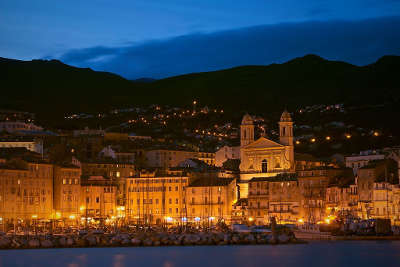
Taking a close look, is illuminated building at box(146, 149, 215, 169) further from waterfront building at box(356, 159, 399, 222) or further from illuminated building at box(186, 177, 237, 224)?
waterfront building at box(356, 159, 399, 222)

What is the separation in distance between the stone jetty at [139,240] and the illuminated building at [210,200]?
20900 millimetres

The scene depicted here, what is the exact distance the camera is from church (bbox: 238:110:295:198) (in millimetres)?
108938

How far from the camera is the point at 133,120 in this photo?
574 feet

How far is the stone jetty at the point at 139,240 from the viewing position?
77.6 meters

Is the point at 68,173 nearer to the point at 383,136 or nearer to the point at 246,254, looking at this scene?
the point at 246,254

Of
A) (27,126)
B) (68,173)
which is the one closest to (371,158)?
(68,173)

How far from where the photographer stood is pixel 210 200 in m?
103

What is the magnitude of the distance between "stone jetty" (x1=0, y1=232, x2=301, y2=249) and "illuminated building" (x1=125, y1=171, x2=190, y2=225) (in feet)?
75.8

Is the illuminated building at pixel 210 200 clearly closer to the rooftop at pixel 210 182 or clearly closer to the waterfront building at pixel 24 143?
the rooftop at pixel 210 182

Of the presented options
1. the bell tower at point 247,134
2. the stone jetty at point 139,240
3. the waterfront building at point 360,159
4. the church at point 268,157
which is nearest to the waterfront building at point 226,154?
the bell tower at point 247,134

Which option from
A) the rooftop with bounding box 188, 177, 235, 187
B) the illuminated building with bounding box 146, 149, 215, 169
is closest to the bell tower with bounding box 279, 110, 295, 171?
the rooftop with bounding box 188, 177, 235, 187

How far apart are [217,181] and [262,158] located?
8072mm

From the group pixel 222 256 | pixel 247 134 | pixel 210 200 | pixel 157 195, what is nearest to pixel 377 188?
pixel 222 256

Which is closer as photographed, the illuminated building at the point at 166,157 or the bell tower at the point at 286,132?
the bell tower at the point at 286,132
